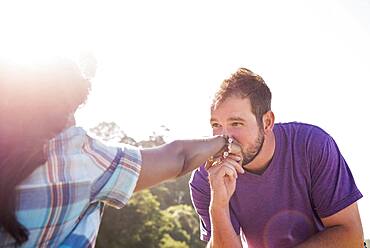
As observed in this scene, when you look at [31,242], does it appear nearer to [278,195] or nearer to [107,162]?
[107,162]

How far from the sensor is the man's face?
455 centimetres

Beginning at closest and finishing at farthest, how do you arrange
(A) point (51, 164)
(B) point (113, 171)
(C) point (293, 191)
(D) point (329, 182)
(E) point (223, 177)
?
(A) point (51, 164) → (B) point (113, 171) → (E) point (223, 177) → (D) point (329, 182) → (C) point (293, 191)

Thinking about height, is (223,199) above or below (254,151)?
below

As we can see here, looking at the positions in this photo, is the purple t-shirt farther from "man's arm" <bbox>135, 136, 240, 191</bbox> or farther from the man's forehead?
"man's arm" <bbox>135, 136, 240, 191</bbox>

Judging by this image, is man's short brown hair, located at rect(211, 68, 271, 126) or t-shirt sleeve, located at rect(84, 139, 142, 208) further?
man's short brown hair, located at rect(211, 68, 271, 126)

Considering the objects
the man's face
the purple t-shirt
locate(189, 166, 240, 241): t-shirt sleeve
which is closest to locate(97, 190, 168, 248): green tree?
locate(189, 166, 240, 241): t-shirt sleeve

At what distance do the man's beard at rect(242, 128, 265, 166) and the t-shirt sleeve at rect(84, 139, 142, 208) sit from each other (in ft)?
7.27

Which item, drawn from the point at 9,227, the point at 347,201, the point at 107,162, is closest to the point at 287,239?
the point at 347,201

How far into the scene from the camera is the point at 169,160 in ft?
8.50

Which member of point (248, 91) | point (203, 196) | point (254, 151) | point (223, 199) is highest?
point (248, 91)

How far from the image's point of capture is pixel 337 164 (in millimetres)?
4570

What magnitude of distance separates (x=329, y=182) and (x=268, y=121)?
2.48 feet

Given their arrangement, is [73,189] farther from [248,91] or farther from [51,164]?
[248,91]

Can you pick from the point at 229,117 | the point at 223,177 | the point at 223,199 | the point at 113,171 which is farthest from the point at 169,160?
the point at 229,117
